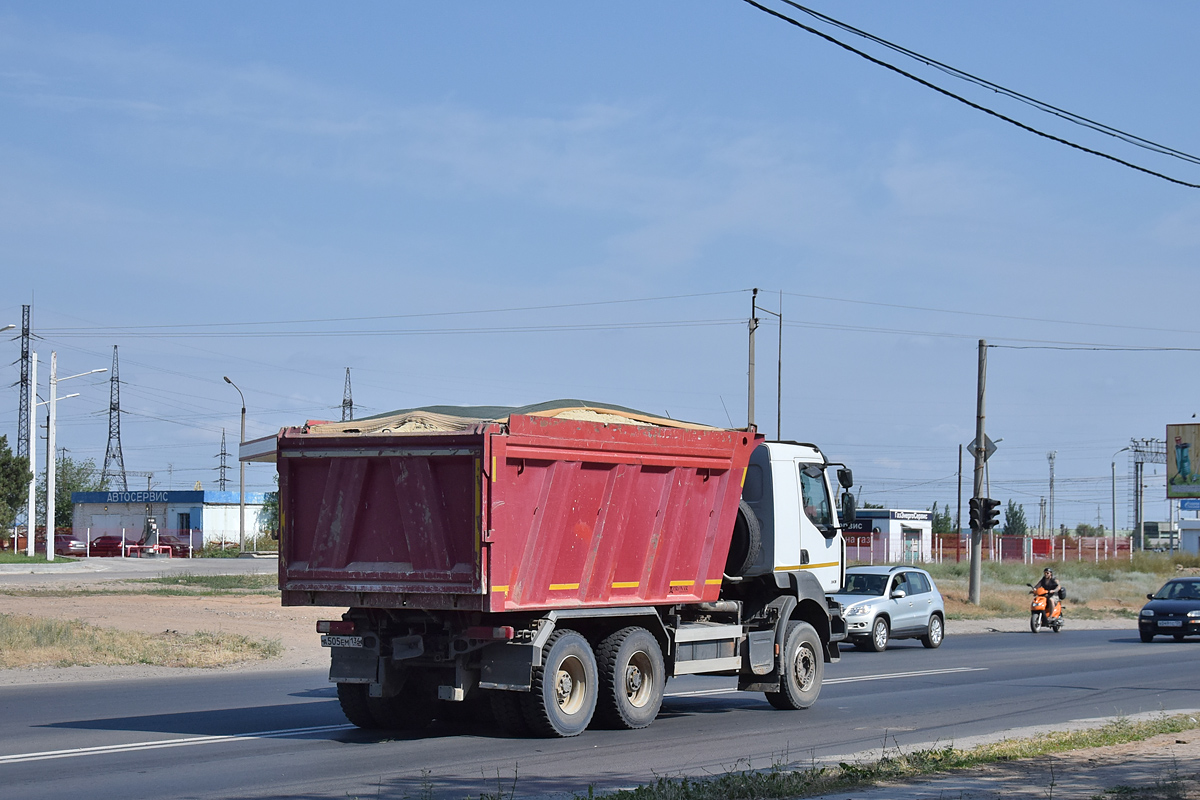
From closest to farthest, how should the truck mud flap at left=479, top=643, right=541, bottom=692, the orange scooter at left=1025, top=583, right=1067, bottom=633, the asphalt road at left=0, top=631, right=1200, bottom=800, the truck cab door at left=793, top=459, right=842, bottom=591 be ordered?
the asphalt road at left=0, top=631, right=1200, bottom=800 → the truck mud flap at left=479, top=643, right=541, bottom=692 → the truck cab door at left=793, top=459, right=842, bottom=591 → the orange scooter at left=1025, top=583, right=1067, bottom=633

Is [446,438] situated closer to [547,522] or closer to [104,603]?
[547,522]

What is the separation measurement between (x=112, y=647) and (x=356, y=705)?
33.2 ft

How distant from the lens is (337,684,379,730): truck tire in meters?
12.2

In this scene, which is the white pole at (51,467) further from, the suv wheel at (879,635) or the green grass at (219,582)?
the suv wheel at (879,635)

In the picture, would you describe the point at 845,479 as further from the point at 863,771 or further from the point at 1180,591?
the point at 1180,591

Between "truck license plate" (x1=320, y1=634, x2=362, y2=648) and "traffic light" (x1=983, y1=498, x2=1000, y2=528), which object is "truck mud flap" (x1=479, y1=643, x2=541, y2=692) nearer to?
"truck license plate" (x1=320, y1=634, x2=362, y2=648)

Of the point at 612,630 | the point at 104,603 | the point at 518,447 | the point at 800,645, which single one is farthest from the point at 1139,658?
the point at 104,603

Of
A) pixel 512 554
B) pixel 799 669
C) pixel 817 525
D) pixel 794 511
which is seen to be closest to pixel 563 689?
pixel 512 554

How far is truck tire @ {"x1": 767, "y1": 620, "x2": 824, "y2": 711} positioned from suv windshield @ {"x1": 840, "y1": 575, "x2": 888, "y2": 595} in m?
11.6

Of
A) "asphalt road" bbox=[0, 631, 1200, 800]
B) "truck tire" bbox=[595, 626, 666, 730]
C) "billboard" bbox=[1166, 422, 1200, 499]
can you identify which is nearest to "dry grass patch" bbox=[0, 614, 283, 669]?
"asphalt road" bbox=[0, 631, 1200, 800]

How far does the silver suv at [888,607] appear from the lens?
25.2m

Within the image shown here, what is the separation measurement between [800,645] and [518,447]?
4968 mm

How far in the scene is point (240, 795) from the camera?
886 centimetres

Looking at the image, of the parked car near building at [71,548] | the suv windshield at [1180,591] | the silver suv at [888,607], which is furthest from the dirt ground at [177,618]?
the parked car near building at [71,548]
